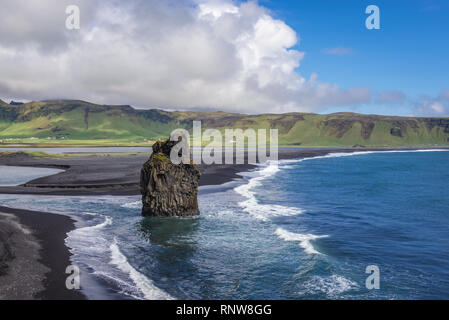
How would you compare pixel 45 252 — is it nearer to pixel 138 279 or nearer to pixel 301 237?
pixel 138 279

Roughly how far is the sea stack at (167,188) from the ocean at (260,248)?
1390mm

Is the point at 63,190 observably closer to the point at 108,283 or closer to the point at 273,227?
the point at 273,227

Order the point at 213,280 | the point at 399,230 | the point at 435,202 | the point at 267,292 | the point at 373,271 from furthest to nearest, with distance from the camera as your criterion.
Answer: the point at 435,202
the point at 399,230
the point at 373,271
the point at 213,280
the point at 267,292

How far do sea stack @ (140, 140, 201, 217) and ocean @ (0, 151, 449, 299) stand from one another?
139cm

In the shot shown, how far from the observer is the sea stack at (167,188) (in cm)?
3141

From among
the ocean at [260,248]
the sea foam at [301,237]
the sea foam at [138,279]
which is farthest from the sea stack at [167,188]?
the sea foam at [138,279]

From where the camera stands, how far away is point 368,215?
1335 inches

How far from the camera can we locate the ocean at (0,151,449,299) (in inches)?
627

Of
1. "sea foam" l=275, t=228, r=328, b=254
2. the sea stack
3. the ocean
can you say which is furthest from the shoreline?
"sea foam" l=275, t=228, r=328, b=254

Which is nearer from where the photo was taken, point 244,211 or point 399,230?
point 399,230

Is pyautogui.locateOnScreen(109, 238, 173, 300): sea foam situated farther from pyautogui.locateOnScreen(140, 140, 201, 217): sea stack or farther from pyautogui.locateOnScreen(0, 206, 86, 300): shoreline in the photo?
pyautogui.locateOnScreen(140, 140, 201, 217): sea stack
